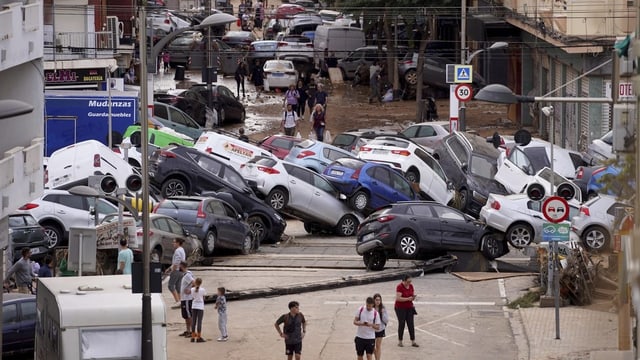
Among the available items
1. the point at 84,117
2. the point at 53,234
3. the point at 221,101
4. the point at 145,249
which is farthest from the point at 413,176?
the point at 145,249

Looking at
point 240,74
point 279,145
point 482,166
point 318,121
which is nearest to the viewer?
point 482,166

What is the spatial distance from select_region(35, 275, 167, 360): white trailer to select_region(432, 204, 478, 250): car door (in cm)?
1232

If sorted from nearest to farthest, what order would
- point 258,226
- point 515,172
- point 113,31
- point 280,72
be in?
1. point 258,226
2. point 515,172
3. point 113,31
4. point 280,72

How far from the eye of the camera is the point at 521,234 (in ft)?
106

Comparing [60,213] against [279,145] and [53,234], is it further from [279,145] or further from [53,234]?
[279,145]

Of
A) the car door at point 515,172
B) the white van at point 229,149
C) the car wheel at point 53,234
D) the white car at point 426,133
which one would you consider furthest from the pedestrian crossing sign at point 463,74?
the car wheel at point 53,234

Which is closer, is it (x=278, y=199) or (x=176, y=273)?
(x=176, y=273)

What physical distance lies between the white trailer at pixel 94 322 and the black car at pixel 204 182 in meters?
15.1

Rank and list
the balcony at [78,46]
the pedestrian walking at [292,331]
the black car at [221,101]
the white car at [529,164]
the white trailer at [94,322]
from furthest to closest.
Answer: the black car at [221,101], the balcony at [78,46], the white car at [529,164], the pedestrian walking at [292,331], the white trailer at [94,322]

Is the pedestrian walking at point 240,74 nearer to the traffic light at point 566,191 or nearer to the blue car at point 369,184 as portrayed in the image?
the blue car at point 369,184

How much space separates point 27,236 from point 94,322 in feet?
40.1

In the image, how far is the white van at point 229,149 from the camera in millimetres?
37812

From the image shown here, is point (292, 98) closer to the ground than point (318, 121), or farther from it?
farther from it

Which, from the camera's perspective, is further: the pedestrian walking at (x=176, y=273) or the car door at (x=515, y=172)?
the car door at (x=515, y=172)
